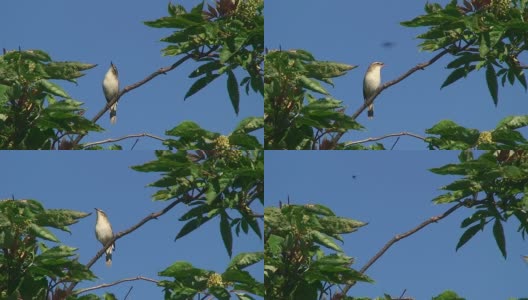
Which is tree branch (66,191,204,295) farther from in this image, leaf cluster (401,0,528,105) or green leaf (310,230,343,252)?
leaf cluster (401,0,528,105)

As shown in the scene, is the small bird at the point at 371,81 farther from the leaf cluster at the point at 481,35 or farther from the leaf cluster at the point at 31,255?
the leaf cluster at the point at 31,255

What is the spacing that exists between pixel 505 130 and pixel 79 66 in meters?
1.39

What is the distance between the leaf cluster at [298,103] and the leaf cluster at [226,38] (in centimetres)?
9

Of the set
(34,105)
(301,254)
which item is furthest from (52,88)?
(301,254)

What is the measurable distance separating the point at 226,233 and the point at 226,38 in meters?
0.61

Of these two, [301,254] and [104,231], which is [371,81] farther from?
[104,231]

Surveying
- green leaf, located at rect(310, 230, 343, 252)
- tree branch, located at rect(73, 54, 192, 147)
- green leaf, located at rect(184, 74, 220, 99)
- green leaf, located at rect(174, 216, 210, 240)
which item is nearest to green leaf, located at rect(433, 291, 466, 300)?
green leaf, located at rect(310, 230, 343, 252)

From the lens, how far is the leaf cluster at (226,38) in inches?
140

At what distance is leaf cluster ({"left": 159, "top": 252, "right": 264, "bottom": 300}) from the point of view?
3479mm

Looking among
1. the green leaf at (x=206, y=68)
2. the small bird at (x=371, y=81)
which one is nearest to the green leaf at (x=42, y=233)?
the green leaf at (x=206, y=68)

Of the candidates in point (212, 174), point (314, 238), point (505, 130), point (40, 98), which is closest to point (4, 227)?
point (40, 98)

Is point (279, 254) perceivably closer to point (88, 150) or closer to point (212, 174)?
point (212, 174)

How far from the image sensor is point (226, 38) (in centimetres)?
355

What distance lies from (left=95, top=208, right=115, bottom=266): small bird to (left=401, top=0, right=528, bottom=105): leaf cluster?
1.15 metres
